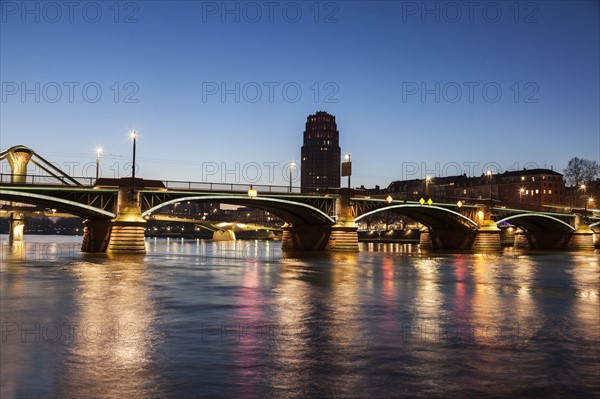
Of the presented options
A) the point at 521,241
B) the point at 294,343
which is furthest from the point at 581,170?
the point at 294,343

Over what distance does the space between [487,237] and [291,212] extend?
37598 mm

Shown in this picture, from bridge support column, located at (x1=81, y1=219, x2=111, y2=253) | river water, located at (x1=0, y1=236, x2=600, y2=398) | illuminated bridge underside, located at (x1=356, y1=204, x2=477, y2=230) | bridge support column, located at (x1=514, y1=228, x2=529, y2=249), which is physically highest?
illuminated bridge underside, located at (x1=356, y1=204, x2=477, y2=230)

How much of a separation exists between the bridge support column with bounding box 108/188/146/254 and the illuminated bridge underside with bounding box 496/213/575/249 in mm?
77637

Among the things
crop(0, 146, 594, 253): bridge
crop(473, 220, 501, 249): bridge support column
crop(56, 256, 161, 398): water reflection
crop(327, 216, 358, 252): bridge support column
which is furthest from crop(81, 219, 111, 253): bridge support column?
crop(473, 220, 501, 249): bridge support column

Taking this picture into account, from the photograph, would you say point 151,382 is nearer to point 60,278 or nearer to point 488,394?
point 488,394

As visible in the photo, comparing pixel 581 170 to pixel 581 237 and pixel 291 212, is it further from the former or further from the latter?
pixel 291 212

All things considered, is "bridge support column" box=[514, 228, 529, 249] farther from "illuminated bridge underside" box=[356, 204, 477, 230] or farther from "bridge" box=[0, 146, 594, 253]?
"illuminated bridge underside" box=[356, 204, 477, 230]

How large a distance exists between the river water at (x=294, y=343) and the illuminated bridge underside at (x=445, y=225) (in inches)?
2838

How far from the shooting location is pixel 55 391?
10406 mm

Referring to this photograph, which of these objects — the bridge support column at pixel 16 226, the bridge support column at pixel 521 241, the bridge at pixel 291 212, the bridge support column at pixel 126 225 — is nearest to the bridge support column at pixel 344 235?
the bridge at pixel 291 212

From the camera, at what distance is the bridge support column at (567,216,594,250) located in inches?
4882

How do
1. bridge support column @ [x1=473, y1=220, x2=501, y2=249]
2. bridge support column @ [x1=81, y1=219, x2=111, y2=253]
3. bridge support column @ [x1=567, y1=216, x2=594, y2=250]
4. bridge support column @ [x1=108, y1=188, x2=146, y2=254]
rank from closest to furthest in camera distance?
bridge support column @ [x1=108, y1=188, x2=146, y2=254] → bridge support column @ [x1=81, y1=219, x2=111, y2=253] → bridge support column @ [x1=473, y1=220, x2=501, y2=249] → bridge support column @ [x1=567, y1=216, x2=594, y2=250]

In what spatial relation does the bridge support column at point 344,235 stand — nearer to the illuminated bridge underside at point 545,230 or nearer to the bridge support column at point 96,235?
the bridge support column at point 96,235

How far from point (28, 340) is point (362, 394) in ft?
28.9
